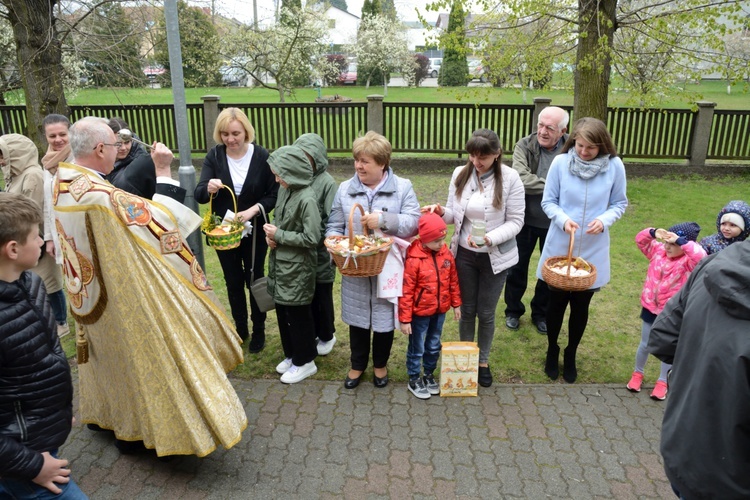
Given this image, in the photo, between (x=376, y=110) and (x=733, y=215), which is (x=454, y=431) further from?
(x=376, y=110)

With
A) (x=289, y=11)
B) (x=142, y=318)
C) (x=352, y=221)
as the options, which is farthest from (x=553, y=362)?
(x=289, y=11)

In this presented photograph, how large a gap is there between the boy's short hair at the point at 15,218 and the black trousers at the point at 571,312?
356 centimetres

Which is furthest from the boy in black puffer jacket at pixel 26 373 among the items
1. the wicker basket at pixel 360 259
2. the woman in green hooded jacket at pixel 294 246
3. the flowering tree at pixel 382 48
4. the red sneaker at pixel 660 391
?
the flowering tree at pixel 382 48

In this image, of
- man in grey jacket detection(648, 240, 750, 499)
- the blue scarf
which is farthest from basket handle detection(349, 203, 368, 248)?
man in grey jacket detection(648, 240, 750, 499)

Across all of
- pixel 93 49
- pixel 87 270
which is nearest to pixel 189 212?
pixel 87 270

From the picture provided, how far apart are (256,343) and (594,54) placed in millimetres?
7145

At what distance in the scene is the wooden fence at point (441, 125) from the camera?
12.7 m

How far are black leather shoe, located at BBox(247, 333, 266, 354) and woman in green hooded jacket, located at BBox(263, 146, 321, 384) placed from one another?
63 cm

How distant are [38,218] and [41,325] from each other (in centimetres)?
46

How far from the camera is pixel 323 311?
4.97 meters

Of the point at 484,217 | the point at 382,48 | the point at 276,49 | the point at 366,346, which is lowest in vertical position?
the point at 366,346

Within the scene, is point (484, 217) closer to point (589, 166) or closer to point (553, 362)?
point (589, 166)

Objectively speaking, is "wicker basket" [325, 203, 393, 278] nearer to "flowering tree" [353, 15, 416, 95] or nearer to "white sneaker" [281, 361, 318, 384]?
"white sneaker" [281, 361, 318, 384]

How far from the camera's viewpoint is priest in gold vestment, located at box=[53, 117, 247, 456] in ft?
10.4
